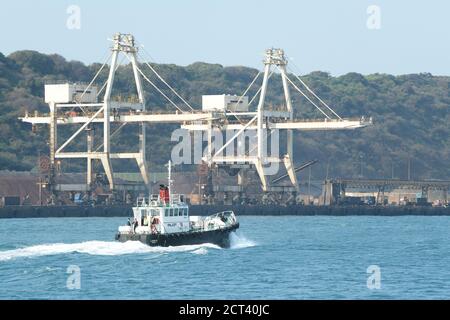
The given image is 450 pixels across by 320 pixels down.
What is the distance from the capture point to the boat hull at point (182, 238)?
2891 inches

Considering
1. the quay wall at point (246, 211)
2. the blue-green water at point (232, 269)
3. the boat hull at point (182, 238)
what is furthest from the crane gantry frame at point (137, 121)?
the boat hull at point (182, 238)

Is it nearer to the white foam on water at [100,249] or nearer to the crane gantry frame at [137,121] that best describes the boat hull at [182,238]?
the white foam on water at [100,249]

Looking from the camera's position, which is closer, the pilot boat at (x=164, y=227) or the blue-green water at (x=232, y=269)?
the blue-green water at (x=232, y=269)

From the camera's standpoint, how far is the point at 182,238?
245 ft

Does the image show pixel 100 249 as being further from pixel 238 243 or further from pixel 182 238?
pixel 238 243

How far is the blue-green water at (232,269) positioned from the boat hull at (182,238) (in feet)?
1.61

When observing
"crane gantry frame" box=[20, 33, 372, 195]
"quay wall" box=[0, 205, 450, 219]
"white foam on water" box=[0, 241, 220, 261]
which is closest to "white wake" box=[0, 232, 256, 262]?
"white foam on water" box=[0, 241, 220, 261]

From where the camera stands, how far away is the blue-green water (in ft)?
185

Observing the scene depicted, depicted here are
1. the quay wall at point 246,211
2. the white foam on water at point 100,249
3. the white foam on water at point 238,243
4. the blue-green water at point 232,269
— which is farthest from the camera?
the quay wall at point 246,211

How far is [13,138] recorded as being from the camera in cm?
19962

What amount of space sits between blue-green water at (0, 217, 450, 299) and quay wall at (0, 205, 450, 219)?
54.2 m

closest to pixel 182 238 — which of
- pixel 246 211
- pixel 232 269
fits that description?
pixel 232 269

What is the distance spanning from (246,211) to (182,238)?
86.8 m
